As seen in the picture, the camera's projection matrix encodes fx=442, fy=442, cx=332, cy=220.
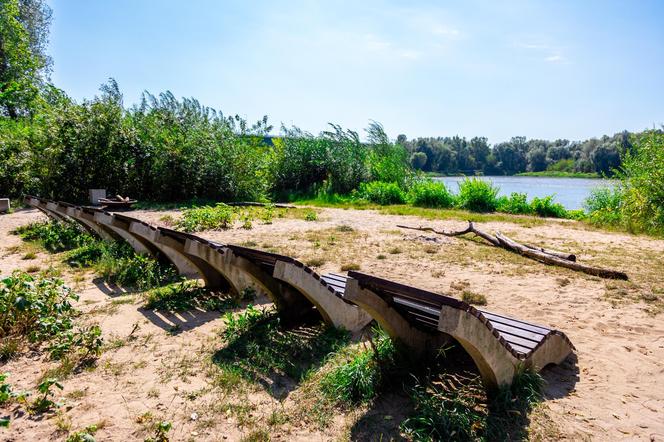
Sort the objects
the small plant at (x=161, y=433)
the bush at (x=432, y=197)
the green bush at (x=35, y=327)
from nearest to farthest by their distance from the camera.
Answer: the small plant at (x=161, y=433) < the green bush at (x=35, y=327) < the bush at (x=432, y=197)

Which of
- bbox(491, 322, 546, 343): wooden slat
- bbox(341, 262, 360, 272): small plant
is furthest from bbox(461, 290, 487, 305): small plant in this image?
bbox(341, 262, 360, 272): small plant

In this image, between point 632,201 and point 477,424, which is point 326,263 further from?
point 632,201

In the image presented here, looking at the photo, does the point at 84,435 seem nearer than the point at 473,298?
Yes

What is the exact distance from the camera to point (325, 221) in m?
11.5

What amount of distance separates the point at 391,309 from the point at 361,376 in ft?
1.74

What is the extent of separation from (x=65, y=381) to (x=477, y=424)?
2.91 m

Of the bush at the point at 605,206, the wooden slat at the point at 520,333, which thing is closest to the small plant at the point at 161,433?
the wooden slat at the point at 520,333

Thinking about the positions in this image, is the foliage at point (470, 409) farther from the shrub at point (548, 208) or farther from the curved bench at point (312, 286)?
the shrub at point (548, 208)

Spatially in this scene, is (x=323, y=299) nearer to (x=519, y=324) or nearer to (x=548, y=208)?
(x=519, y=324)

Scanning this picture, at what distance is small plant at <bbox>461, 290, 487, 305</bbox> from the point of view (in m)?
5.07

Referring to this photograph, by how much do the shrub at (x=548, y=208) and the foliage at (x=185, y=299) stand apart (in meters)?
12.6

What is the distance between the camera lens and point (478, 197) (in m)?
15.5

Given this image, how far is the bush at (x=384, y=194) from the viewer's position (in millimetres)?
17328

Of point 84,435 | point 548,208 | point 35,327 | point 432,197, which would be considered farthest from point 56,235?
point 548,208
